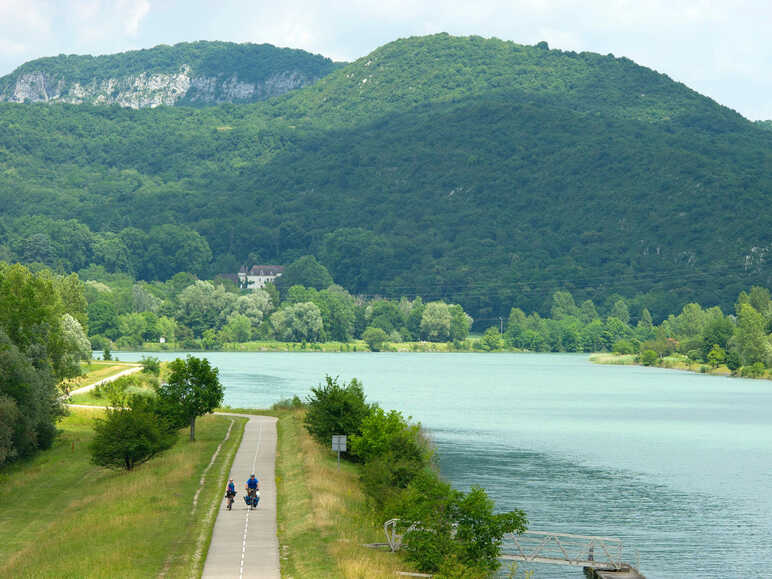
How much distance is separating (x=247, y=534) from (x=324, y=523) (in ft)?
9.87

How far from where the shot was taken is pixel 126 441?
2074 inches

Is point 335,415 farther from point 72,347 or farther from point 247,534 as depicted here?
point 72,347

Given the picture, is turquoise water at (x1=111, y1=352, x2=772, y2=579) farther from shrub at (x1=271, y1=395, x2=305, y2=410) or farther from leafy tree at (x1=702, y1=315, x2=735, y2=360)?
leafy tree at (x1=702, y1=315, x2=735, y2=360)

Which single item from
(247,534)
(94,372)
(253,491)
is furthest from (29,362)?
(94,372)

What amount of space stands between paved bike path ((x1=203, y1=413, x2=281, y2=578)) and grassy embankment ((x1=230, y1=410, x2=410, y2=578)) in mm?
388

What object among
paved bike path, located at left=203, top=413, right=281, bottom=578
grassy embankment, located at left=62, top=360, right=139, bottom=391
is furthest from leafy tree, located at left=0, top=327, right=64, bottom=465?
grassy embankment, located at left=62, top=360, right=139, bottom=391

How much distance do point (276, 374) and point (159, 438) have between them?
9522 centimetres

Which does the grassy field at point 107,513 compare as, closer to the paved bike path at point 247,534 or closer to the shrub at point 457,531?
the paved bike path at point 247,534

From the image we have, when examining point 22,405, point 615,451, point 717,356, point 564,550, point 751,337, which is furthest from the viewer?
point 717,356

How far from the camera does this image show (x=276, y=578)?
2941 cm

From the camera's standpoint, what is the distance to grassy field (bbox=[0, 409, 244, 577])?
104 ft

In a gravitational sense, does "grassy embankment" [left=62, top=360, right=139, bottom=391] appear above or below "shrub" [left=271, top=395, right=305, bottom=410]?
above

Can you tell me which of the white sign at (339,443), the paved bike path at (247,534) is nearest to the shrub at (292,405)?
the paved bike path at (247,534)

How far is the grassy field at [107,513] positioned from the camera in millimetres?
31781
